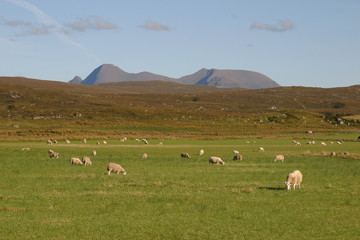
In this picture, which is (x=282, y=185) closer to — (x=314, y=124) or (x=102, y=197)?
(x=102, y=197)

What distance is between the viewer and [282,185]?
27391 mm

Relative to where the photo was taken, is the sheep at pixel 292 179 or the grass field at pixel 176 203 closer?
the grass field at pixel 176 203

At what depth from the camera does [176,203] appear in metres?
21.5

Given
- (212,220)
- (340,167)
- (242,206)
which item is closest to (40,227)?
(212,220)

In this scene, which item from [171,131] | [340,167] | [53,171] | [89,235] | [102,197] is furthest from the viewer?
[171,131]

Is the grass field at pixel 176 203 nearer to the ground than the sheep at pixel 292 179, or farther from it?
nearer to the ground

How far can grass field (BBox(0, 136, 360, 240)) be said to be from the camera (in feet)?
53.7

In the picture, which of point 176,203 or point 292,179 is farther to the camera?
point 292,179

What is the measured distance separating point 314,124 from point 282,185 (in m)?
106

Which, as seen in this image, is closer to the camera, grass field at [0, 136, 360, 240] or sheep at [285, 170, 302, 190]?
grass field at [0, 136, 360, 240]

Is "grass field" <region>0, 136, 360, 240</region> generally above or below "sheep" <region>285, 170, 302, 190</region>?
below

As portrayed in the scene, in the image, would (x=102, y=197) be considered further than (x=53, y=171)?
No

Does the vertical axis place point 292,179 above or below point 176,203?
above

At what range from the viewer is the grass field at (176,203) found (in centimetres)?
1636
